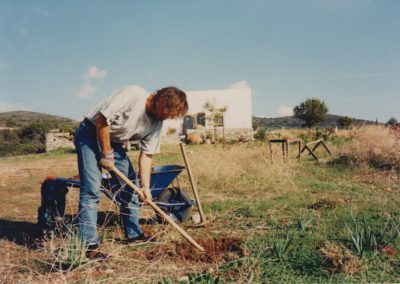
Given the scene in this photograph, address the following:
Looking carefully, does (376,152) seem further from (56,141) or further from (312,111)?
(312,111)

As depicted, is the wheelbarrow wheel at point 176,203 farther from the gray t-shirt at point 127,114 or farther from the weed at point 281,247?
the weed at point 281,247

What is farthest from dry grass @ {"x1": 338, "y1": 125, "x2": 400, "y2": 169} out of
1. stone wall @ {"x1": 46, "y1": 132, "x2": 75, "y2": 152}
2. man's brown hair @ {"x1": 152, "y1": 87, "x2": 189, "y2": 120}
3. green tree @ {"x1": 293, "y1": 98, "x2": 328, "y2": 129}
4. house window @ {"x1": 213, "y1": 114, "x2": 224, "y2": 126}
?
green tree @ {"x1": 293, "y1": 98, "x2": 328, "y2": 129}

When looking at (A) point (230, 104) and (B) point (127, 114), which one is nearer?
(B) point (127, 114)

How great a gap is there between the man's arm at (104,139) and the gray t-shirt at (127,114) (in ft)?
0.16

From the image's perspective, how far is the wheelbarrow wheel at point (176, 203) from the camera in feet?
13.7

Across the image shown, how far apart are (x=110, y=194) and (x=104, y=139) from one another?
0.68 m

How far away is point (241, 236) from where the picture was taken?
3.54 metres

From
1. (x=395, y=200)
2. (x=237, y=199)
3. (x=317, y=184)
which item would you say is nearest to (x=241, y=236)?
(x=237, y=199)

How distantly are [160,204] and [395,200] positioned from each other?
2.90m

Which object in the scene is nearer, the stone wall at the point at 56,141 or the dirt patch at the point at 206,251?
the dirt patch at the point at 206,251

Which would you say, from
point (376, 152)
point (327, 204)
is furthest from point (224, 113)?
point (327, 204)

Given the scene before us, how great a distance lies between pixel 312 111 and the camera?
33.6 metres

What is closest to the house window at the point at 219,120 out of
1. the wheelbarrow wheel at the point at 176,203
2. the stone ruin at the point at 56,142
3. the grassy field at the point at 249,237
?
the stone ruin at the point at 56,142

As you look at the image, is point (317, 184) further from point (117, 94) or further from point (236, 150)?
point (117, 94)
